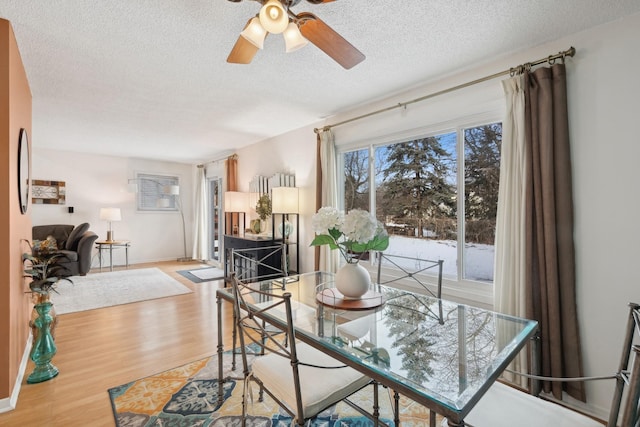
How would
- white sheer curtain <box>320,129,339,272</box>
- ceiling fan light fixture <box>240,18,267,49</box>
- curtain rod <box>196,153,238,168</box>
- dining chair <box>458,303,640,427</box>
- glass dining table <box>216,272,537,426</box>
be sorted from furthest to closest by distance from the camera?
curtain rod <box>196,153,238,168</box> < white sheer curtain <box>320,129,339,272</box> < ceiling fan light fixture <box>240,18,267,49</box> < dining chair <box>458,303,640,427</box> < glass dining table <box>216,272,537,426</box>

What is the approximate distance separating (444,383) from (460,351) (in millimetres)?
287

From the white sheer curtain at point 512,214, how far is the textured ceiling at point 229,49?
1.47 ft

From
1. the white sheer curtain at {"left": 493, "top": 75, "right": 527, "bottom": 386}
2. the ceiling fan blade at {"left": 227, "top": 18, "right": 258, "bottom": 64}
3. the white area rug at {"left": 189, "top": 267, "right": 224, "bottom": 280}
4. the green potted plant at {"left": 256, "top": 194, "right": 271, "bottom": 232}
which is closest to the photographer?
the ceiling fan blade at {"left": 227, "top": 18, "right": 258, "bottom": 64}

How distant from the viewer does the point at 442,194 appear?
276 centimetres

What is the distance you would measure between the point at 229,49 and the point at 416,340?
2.21 m

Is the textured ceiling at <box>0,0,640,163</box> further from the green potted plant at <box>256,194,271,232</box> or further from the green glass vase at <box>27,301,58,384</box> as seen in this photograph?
the green glass vase at <box>27,301,58,384</box>

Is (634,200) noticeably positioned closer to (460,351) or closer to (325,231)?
(460,351)

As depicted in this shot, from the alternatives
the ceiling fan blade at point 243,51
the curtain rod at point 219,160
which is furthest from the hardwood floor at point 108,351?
the curtain rod at point 219,160

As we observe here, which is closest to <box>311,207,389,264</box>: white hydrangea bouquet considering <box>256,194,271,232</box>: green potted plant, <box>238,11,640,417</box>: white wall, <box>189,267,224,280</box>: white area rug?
<box>238,11,640,417</box>: white wall

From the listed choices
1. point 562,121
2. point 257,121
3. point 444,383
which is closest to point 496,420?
point 444,383

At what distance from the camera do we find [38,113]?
366 cm

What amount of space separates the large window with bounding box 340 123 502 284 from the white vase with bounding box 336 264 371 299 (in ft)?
4.25

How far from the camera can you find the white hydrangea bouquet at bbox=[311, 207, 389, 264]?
1.65 m

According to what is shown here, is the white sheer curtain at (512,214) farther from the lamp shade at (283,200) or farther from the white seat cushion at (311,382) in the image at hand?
the lamp shade at (283,200)
